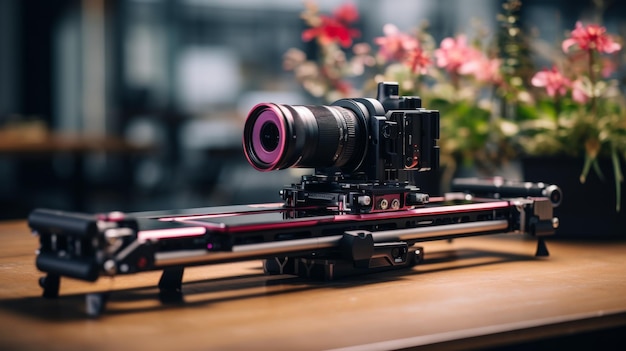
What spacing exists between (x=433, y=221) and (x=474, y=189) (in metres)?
0.41

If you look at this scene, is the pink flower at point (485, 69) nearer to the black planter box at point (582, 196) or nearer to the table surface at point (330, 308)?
the black planter box at point (582, 196)

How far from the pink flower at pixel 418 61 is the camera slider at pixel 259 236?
42 cm

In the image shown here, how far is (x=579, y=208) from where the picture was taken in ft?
7.80

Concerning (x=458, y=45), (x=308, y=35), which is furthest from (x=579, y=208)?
(x=308, y=35)

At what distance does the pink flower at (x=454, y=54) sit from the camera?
252 cm

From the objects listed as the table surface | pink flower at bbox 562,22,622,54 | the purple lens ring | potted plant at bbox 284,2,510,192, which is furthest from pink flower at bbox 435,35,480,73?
the purple lens ring

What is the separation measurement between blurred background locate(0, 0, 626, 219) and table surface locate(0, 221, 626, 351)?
17.3 ft

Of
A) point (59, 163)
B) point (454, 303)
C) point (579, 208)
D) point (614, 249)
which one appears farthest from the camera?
point (59, 163)

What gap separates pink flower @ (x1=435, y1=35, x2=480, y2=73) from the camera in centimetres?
252

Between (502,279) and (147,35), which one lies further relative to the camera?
(147,35)

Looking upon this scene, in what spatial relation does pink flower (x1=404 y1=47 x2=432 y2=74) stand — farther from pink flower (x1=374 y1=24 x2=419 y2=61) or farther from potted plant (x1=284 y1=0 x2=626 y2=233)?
pink flower (x1=374 y1=24 x2=419 y2=61)

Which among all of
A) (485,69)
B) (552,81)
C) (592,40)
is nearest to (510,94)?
(485,69)

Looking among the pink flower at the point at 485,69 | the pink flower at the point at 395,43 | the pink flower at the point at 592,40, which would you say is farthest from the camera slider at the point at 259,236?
the pink flower at the point at 395,43

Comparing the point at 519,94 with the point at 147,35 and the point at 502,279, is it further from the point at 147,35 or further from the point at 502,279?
the point at 147,35
